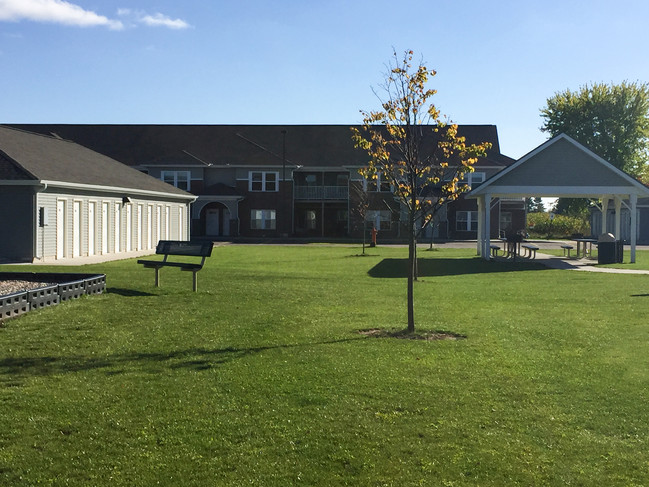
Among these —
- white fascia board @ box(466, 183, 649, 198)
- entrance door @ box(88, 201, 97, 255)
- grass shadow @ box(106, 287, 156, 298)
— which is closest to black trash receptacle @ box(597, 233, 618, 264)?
white fascia board @ box(466, 183, 649, 198)

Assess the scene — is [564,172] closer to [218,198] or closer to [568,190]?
[568,190]

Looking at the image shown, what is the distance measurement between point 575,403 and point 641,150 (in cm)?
6545

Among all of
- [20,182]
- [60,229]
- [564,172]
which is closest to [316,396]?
[20,182]

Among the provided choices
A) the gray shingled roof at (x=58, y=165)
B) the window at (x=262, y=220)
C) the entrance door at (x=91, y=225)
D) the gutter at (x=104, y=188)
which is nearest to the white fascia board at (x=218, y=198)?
the window at (x=262, y=220)

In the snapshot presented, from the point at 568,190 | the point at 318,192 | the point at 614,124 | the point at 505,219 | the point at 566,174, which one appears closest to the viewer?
the point at 568,190

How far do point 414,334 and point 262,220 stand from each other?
1738 inches

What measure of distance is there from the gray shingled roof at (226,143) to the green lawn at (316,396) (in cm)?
4128

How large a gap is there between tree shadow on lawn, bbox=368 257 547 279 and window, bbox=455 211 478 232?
986 inches

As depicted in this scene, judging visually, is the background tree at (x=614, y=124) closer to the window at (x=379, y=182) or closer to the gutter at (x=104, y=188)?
the window at (x=379, y=182)

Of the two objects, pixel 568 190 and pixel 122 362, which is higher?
pixel 568 190

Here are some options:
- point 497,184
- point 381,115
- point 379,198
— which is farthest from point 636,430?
point 379,198

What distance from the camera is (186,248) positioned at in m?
16.0

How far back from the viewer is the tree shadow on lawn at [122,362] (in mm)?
7702

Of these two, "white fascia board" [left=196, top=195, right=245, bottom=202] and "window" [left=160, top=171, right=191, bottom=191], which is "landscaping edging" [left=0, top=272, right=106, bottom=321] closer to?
"white fascia board" [left=196, top=195, right=245, bottom=202]
